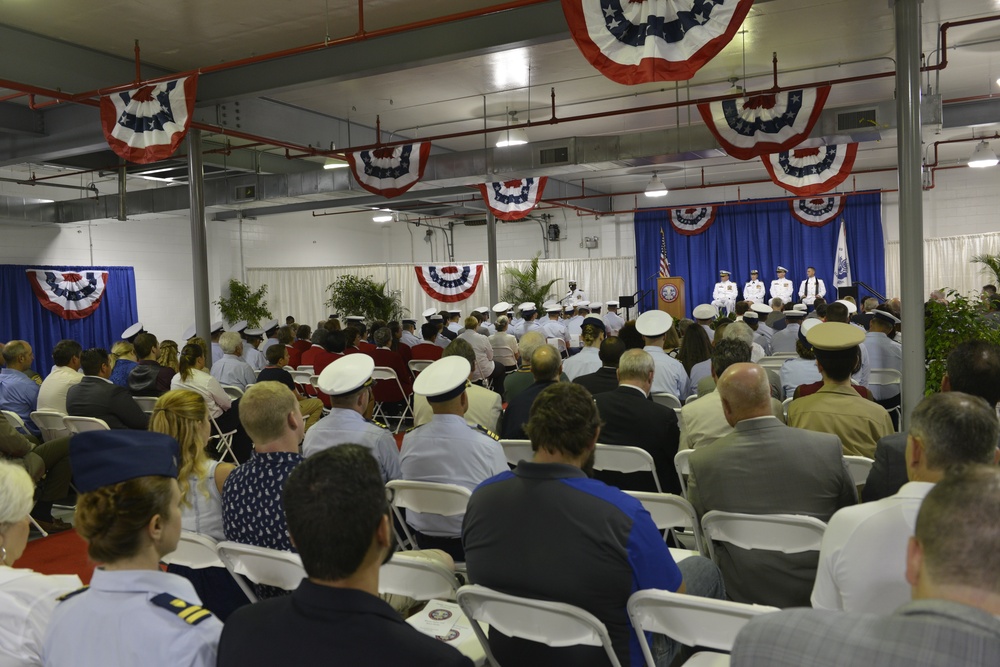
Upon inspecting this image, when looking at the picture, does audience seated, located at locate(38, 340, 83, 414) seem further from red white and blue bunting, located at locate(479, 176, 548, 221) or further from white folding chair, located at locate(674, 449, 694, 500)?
red white and blue bunting, located at locate(479, 176, 548, 221)

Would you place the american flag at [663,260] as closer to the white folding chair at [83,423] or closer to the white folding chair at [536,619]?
the white folding chair at [83,423]

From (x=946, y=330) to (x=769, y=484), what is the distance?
3664 millimetres

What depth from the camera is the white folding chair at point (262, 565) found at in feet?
7.75

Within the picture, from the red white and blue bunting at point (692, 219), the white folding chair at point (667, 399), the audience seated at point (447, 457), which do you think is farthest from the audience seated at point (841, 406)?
the red white and blue bunting at point (692, 219)

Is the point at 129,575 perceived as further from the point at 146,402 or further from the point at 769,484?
the point at 146,402

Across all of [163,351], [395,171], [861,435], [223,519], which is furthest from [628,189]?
[223,519]

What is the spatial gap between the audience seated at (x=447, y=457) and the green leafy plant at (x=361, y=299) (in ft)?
45.9

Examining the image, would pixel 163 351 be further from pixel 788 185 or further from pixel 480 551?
pixel 788 185

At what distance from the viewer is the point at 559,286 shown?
19078 mm

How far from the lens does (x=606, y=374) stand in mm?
4938

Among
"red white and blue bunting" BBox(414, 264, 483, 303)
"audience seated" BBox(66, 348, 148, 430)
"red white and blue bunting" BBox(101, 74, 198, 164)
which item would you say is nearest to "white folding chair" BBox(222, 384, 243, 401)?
"audience seated" BBox(66, 348, 148, 430)

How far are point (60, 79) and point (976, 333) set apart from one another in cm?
784

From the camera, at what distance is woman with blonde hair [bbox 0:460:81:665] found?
1680 mm

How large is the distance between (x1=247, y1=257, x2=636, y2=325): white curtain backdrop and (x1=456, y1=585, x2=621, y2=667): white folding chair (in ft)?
52.4
